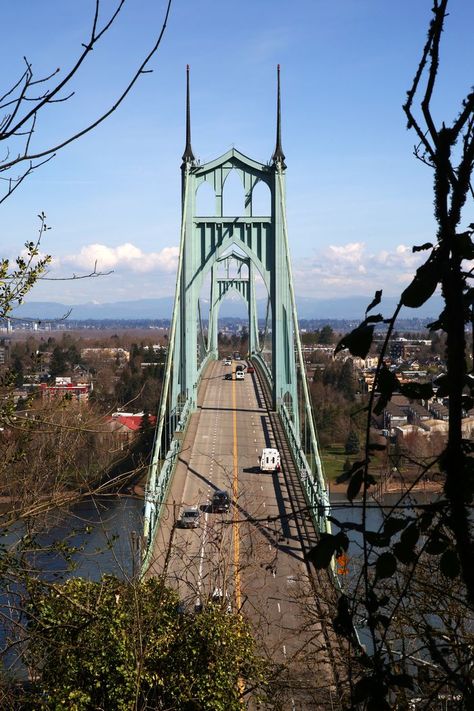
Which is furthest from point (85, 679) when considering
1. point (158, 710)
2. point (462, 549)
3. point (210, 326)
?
point (210, 326)

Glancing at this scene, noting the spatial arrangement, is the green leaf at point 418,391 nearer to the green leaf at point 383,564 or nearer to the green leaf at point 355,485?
the green leaf at point 355,485

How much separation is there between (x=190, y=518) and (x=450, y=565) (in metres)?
13.3

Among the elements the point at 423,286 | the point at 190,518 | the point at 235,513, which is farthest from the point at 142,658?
the point at 190,518

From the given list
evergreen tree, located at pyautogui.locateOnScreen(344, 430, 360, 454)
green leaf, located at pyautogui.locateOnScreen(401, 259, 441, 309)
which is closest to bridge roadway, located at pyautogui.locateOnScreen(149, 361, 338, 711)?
green leaf, located at pyautogui.locateOnScreen(401, 259, 441, 309)

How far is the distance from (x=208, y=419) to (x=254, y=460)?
513 centimetres

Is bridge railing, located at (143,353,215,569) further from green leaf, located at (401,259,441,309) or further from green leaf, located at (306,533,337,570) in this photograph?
green leaf, located at (401,259,441,309)

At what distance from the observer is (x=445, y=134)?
4.61ft

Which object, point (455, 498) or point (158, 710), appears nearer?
point (455, 498)

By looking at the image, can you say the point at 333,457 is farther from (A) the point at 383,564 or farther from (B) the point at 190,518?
(A) the point at 383,564

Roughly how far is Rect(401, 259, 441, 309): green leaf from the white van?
1850cm

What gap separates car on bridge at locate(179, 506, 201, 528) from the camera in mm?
13670

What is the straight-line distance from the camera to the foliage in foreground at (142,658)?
22.0ft

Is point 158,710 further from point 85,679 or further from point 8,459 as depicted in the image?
point 8,459

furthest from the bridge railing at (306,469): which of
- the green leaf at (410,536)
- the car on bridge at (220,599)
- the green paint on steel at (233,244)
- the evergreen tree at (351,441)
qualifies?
the green leaf at (410,536)
